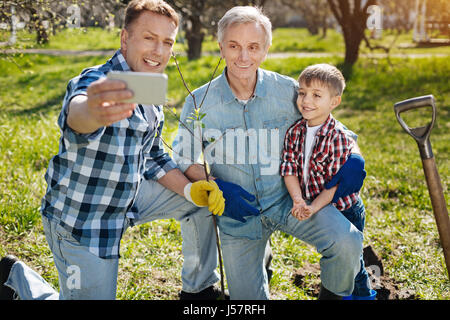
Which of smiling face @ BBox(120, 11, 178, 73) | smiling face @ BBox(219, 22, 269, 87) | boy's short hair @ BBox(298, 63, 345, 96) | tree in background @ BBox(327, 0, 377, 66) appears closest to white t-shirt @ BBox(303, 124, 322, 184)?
boy's short hair @ BBox(298, 63, 345, 96)

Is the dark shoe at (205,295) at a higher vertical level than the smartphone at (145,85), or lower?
lower

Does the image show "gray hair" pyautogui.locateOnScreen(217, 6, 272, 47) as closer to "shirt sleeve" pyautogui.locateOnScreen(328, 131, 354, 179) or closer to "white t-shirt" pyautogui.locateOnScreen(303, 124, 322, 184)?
"white t-shirt" pyautogui.locateOnScreen(303, 124, 322, 184)

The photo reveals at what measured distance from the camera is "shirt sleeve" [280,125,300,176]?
98.2 inches

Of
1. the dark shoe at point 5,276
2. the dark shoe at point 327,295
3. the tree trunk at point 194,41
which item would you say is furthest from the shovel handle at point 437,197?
the tree trunk at point 194,41

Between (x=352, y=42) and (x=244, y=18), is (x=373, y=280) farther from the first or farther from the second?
(x=352, y=42)

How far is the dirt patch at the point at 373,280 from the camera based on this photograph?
2809 millimetres

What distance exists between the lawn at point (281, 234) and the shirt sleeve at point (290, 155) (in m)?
0.82

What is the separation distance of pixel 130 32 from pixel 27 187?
2.28m

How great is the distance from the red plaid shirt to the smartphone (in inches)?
44.1

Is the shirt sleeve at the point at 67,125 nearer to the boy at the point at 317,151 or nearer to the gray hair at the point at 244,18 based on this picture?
the gray hair at the point at 244,18

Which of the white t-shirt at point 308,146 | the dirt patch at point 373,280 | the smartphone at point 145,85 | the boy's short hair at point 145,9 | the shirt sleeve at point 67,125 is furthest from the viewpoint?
the dirt patch at point 373,280

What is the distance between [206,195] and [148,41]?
2.74 ft

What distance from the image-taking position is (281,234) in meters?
3.54
